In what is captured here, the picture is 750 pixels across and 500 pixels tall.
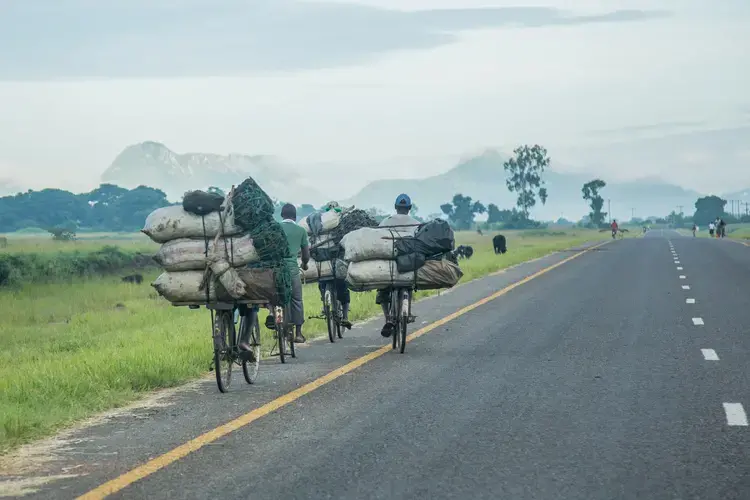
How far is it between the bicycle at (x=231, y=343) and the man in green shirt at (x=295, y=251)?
156 centimetres

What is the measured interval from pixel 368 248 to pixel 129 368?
3.55 meters

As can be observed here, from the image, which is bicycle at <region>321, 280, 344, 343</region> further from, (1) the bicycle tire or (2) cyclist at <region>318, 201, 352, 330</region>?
(1) the bicycle tire

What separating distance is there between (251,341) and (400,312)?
9.05ft

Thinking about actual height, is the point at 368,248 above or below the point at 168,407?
above

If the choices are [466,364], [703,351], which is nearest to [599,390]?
[466,364]

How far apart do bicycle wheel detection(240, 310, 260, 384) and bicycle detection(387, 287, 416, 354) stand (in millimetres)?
2724

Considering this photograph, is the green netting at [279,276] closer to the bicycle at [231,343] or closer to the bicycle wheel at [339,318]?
the bicycle at [231,343]

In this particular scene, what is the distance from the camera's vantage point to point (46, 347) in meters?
23.8

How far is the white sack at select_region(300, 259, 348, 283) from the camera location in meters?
18.2

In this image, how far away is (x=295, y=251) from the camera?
15312mm

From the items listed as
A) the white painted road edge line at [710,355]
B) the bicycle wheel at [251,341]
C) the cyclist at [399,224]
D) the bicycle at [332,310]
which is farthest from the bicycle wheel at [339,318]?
the white painted road edge line at [710,355]

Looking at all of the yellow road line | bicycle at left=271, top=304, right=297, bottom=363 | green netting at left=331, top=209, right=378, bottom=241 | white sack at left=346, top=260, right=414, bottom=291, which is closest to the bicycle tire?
bicycle at left=271, top=304, right=297, bottom=363

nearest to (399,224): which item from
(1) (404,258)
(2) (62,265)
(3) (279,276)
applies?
(1) (404,258)

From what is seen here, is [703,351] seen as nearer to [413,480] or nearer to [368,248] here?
[368,248]
